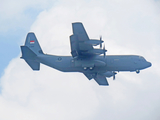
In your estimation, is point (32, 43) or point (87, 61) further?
point (32, 43)

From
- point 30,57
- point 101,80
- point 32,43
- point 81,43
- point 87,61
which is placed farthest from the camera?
point 101,80

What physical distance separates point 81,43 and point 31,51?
7099mm

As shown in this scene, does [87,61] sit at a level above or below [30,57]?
below

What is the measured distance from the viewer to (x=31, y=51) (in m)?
42.2

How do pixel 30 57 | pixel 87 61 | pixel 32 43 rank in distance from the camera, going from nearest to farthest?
pixel 87 61, pixel 30 57, pixel 32 43

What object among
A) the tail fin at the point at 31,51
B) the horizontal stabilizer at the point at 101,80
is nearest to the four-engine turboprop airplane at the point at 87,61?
the tail fin at the point at 31,51

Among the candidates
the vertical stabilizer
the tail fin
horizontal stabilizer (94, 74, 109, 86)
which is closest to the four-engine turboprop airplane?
the tail fin

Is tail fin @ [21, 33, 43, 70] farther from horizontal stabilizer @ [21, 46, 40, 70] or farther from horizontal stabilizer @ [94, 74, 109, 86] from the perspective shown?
horizontal stabilizer @ [94, 74, 109, 86]

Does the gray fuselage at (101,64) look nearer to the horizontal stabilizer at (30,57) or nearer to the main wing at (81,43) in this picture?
the main wing at (81,43)

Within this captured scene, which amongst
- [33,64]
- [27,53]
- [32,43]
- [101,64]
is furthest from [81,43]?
[32,43]

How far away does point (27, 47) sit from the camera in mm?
41719

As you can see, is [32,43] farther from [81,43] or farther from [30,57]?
[81,43]

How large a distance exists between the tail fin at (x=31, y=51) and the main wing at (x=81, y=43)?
5.61 m

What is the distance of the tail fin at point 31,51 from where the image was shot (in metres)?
42.0
